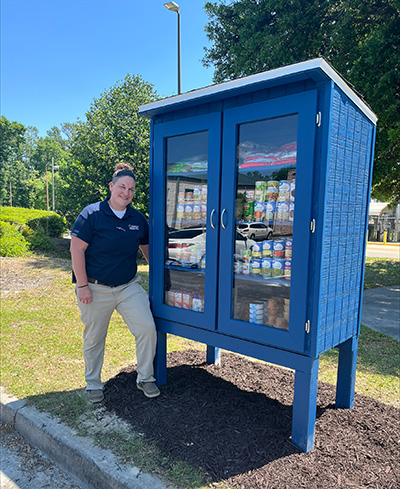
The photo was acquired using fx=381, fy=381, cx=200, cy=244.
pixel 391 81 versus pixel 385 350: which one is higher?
pixel 391 81

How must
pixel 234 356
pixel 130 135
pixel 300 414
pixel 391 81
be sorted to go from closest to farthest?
pixel 300 414 < pixel 234 356 < pixel 391 81 < pixel 130 135

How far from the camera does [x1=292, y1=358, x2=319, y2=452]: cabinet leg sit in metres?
2.52

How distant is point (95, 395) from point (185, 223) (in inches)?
65.7

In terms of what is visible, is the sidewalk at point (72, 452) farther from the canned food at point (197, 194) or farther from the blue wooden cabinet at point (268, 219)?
the canned food at point (197, 194)

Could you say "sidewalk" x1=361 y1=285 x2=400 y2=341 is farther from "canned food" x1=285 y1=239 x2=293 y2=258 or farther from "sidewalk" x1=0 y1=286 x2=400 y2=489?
"sidewalk" x1=0 y1=286 x2=400 y2=489

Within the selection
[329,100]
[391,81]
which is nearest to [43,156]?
[391,81]

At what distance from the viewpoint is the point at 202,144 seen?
3.12 metres

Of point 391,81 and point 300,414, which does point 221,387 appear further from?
point 391,81

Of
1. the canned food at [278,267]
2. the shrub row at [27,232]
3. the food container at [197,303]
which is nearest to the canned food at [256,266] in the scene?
the canned food at [278,267]

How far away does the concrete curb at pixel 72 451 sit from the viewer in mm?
2314

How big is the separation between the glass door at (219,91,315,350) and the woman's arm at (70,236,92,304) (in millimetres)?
1124

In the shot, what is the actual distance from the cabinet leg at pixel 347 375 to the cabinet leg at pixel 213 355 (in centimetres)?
128

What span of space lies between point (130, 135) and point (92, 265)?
8.93 meters

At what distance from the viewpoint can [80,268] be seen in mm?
3119
